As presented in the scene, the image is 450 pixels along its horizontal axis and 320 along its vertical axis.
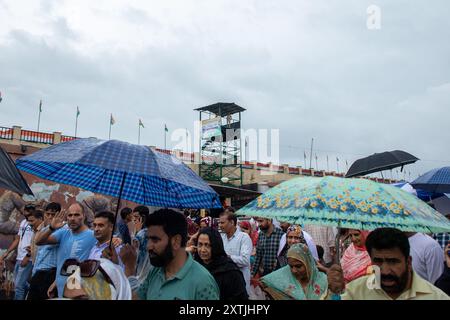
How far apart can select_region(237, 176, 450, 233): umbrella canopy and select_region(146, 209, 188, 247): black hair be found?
0.69 metres

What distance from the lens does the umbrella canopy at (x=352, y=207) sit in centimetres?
283

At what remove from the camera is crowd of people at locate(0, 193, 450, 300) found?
2.44 m

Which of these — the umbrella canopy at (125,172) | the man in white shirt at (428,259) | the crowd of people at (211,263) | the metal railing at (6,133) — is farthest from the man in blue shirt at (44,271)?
the metal railing at (6,133)

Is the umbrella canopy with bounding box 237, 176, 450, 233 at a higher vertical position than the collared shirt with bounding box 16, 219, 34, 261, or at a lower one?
higher

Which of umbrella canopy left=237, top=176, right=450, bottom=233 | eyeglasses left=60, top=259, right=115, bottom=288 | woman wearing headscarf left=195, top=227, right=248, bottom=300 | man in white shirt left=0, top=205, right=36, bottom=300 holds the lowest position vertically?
man in white shirt left=0, top=205, right=36, bottom=300

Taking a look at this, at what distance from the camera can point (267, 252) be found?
20.6ft

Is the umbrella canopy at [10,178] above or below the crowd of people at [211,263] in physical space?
above

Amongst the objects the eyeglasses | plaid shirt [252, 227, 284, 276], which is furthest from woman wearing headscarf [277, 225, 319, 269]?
the eyeglasses

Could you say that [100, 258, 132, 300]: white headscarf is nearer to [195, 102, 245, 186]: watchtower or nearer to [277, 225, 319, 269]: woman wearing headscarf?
[277, 225, 319, 269]: woman wearing headscarf

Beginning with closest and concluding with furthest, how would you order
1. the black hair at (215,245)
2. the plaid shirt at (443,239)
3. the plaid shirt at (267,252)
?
1. the black hair at (215,245)
2. the plaid shirt at (443,239)
3. the plaid shirt at (267,252)

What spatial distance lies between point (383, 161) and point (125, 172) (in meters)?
3.60

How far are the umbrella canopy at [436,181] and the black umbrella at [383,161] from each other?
5.68 ft

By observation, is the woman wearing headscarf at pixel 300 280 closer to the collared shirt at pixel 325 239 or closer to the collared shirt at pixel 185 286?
the collared shirt at pixel 185 286
